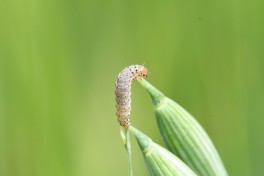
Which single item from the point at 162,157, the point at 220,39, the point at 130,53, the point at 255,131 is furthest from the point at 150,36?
the point at 162,157

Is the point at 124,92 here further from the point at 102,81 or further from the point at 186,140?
the point at 102,81

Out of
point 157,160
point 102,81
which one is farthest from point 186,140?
point 102,81

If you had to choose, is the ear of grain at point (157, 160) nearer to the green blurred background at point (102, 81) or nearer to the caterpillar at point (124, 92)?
the caterpillar at point (124, 92)

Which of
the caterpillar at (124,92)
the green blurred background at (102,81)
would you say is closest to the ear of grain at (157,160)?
the caterpillar at (124,92)

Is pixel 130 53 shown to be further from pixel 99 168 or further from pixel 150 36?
pixel 99 168

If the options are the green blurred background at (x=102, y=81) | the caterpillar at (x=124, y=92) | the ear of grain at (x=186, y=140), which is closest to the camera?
the caterpillar at (x=124, y=92)

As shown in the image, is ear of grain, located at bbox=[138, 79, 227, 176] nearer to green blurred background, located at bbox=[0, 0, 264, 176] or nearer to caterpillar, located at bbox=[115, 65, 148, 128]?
caterpillar, located at bbox=[115, 65, 148, 128]
